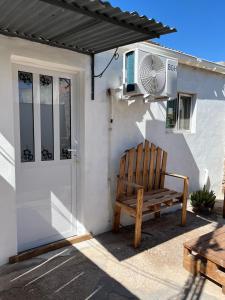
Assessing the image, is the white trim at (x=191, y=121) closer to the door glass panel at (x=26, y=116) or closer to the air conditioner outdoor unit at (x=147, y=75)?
the air conditioner outdoor unit at (x=147, y=75)

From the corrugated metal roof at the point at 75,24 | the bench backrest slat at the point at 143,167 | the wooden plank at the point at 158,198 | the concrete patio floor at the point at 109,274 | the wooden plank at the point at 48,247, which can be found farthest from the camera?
the bench backrest slat at the point at 143,167

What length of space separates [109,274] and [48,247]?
3.01 ft

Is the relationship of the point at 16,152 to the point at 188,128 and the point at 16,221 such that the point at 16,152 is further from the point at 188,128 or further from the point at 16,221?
the point at 188,128

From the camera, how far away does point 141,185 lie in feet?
12.6

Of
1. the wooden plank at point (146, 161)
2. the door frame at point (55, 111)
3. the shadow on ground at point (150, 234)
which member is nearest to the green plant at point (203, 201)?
the shadow on ground at point (150, 234)

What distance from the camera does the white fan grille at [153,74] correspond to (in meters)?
3.30

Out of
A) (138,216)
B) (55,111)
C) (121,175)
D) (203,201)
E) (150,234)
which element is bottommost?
(150,234)

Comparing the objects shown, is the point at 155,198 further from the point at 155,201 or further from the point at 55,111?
the point at 55,111

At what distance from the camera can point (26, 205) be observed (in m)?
3.03

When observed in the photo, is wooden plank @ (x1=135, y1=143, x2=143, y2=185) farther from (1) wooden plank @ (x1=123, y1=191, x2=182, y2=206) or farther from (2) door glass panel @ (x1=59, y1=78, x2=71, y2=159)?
(2) door glass panel @ (x1=59, y1=78, x2=71, y2=159)

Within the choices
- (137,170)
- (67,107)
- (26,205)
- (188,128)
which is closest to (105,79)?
(67,107)

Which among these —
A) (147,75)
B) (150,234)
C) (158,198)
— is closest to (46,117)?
(147,75)

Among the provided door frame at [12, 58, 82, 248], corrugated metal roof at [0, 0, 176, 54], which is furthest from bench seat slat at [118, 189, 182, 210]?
corrugated metal roof at [0, 0, 176, 54]

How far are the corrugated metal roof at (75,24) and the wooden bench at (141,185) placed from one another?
1.64 meters
